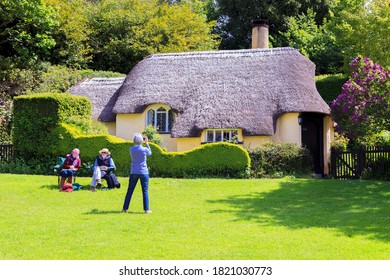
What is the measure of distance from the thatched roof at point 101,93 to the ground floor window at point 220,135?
569 centimetres

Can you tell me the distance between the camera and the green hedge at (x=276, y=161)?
72.5 ft

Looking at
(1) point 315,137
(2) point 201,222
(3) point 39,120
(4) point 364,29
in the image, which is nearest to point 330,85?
(4) point 364,29

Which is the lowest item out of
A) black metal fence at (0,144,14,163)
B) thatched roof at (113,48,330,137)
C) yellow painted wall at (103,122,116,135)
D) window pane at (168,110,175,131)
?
black metal fence at (0,144,14,163)

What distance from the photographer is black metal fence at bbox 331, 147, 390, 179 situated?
21344 mm

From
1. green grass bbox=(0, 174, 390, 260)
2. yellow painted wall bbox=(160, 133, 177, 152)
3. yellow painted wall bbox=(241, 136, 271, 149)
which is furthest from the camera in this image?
yellow painted wall bbox=(160, 133, 177, 152)

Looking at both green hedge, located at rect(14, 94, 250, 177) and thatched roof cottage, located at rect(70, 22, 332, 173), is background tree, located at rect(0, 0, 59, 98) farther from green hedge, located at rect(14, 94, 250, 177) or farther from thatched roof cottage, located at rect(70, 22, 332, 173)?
green hedge, located at rect(14, 94, 250, 177)

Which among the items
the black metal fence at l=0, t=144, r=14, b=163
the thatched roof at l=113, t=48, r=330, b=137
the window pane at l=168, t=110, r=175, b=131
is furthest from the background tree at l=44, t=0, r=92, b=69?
the black metal fence at l=0, t=144, r=14, b=163

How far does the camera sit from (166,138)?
26688 mm

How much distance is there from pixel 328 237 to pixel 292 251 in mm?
1562

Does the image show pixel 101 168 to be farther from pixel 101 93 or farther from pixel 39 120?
pixel 101 93

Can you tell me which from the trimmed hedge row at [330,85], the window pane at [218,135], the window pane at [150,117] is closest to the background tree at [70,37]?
the window pane at [150,117]

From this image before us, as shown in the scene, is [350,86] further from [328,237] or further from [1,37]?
[1,37]

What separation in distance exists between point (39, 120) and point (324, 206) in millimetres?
A: 13895

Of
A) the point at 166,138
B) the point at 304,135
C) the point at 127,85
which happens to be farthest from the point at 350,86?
→ the point at 127,85
